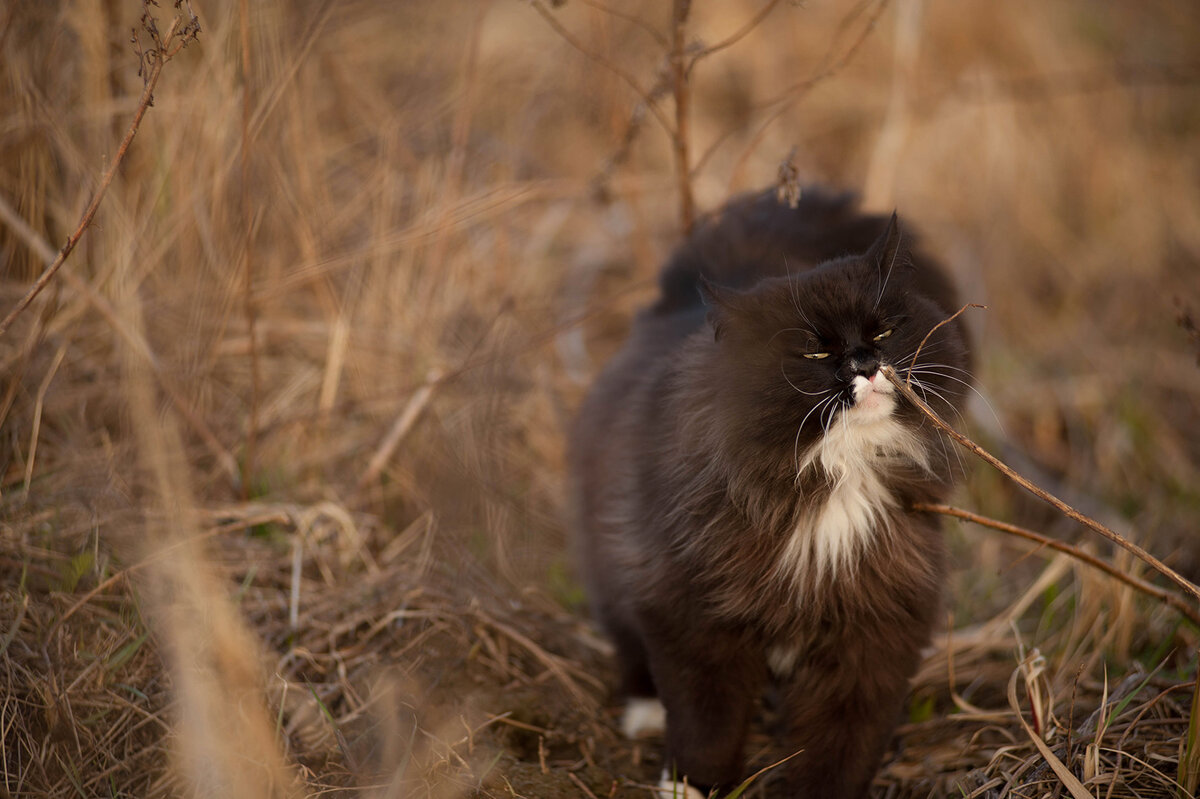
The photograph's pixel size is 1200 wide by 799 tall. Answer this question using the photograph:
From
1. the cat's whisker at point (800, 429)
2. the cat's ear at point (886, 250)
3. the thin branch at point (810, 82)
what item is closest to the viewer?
the cat's whisker at point (800, 429)

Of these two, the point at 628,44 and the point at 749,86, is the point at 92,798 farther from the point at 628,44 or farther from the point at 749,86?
the point at 749,86

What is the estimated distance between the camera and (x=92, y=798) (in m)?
2.03

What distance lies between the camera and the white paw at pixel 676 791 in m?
2.22

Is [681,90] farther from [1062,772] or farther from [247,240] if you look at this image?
[1062,772]

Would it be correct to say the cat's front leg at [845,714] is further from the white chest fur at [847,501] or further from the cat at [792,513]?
the white chest fur at [847,501]

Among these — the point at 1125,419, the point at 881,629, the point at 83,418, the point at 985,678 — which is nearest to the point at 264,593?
the point at 83,418

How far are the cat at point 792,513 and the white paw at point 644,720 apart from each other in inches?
11.2

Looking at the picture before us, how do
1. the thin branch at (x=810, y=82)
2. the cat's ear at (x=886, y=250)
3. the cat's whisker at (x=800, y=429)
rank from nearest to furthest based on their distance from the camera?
the cat's whisker at (x=800, y=429), the cat's ear at (x=886, y=250), the thin branch at (x=810, y=82)

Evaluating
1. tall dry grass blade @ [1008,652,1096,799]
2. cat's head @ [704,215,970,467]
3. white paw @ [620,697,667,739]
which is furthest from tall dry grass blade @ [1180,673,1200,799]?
white paw @ [620,697,667,739]

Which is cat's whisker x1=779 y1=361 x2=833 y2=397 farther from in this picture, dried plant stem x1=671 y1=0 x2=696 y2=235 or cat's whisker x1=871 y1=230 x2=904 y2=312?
dried plant stem x1=671 y1=0 x2=696 y2=235

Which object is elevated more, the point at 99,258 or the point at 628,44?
the point at 628,44

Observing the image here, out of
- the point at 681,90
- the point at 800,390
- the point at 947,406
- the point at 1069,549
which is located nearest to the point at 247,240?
the point at 681,90

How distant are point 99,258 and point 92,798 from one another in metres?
2.11

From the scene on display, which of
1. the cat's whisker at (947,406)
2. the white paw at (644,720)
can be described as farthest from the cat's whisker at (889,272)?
Answer: the white paw at (644,720)
